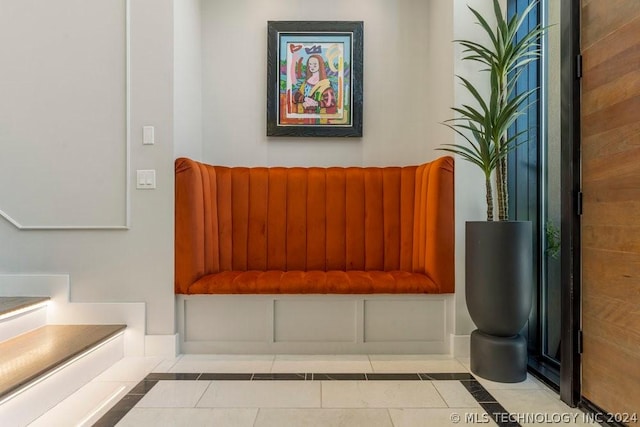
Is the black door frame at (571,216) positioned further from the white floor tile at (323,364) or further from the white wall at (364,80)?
the white wall at (364,80)

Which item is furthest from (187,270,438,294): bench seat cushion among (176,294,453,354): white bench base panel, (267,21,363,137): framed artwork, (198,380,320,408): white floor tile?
(267,21,363,137): framed artwork

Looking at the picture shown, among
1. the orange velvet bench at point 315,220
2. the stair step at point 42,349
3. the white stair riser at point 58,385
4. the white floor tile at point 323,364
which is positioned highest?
the orange velvet bench at point 315,220

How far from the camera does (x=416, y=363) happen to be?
7.36 ft

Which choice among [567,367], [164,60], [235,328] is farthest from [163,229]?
[567,367]

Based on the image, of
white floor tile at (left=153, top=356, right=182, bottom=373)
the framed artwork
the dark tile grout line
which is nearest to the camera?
the dark tile grout line

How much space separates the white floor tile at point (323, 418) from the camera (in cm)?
158

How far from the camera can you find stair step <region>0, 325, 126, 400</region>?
61.6 inches

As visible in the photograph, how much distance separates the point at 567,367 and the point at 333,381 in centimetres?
116

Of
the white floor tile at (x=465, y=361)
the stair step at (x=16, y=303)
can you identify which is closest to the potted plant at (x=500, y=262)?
the white floor tile at (x=465, y=361)

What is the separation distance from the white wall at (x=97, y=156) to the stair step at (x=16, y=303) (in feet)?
0.61

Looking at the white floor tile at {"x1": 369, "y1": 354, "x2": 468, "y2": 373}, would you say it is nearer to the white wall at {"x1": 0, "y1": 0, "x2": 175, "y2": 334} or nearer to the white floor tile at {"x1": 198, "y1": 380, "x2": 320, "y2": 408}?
the white floor tile at {"x1": 198, "y1": 380, "x2": 320, "y2": 408}

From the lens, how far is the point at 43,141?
7.73 feet

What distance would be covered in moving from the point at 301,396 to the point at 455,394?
80 centimetres

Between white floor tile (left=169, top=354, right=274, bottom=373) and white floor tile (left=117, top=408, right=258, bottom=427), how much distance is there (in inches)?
17.2
